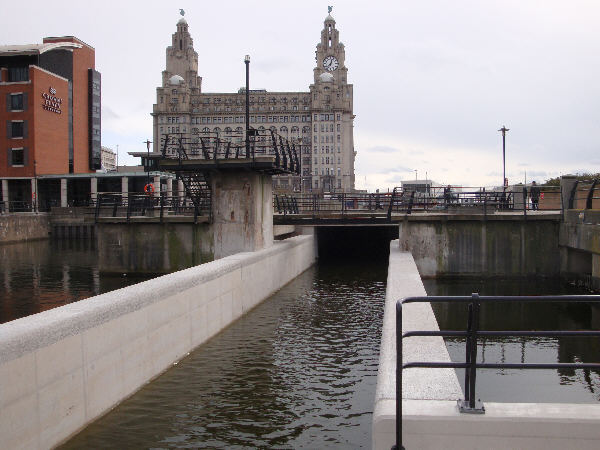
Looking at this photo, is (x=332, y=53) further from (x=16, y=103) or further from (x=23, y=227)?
(x=23, y=227)

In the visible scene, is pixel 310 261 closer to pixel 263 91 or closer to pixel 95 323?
pixel 95 323

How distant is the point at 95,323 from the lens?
947 centimetres

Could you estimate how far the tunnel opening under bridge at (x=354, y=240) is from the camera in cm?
4162

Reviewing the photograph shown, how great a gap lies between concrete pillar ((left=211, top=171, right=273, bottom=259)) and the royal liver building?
152618 millimetres

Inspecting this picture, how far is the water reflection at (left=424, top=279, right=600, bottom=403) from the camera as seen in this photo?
10844mm

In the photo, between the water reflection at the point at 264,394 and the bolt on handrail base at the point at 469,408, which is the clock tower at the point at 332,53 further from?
the bolt on handrail base at the point at 469,408

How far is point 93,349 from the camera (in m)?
9.30

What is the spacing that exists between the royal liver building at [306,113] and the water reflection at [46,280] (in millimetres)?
138643

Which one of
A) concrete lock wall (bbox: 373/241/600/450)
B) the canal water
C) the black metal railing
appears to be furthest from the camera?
the canal water

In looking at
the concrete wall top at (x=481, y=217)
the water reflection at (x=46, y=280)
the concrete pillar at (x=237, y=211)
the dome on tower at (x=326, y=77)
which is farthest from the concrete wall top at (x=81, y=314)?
the dome on tower at (x=326, y=77)

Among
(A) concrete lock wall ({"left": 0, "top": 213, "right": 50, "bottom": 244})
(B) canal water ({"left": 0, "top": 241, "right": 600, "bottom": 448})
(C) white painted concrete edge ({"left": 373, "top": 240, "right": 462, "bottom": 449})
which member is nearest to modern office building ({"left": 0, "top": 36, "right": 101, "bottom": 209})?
(A) concrete lock wall ({"left": 0, "top": 213, "right": 50, "bottom": 244})

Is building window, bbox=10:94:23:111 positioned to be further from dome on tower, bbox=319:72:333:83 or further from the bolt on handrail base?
dome on tower, bbox=319:72:333:83

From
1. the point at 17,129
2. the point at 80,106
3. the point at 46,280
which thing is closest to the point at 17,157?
the point at 17,129

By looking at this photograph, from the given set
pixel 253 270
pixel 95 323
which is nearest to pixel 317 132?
pixel 253 270
